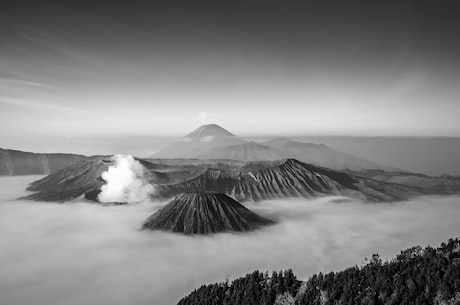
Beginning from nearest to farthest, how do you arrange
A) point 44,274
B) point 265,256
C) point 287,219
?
point 44,274
point 265,256
point 287,219

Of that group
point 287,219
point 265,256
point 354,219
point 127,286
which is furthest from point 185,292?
point 354,219

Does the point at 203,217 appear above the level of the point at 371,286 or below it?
below

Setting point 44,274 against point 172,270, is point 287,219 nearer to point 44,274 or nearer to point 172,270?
point 172,270

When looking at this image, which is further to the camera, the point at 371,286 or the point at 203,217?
the point at 203,217

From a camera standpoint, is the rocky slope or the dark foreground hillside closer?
the dark foreground hillside
